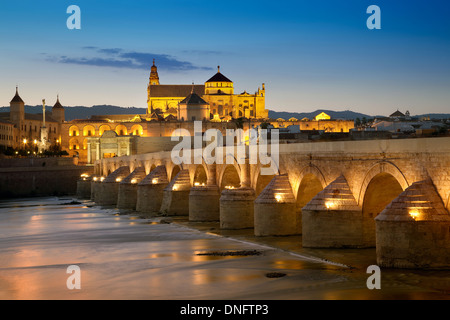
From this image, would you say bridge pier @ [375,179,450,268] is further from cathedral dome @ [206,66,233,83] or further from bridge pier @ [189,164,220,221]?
cathedral dome @ [206,66,233,83]

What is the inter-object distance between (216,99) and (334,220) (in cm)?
11594

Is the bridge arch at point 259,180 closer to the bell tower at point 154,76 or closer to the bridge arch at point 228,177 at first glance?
A: the bridge arch at point 228,177

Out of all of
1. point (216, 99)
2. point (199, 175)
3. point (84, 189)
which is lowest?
point (84, 189)

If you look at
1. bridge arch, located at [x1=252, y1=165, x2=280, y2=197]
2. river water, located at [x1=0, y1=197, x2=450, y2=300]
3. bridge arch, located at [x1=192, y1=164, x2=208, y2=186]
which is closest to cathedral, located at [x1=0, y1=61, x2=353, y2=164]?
bridge arch, located at [x1=192, y1=164, x2=208, y2=186]

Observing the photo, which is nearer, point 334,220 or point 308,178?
point 334,220

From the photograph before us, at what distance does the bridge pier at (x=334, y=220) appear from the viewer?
22.3 metres

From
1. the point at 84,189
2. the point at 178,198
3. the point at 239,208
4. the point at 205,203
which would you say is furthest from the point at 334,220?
the point at 84,189

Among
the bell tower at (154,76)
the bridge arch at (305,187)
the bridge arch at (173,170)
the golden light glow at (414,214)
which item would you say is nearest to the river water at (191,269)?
the golden light glow at (414,214)

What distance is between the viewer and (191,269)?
837 inches

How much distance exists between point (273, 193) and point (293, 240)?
7.98ft

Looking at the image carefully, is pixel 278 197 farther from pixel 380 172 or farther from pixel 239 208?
pixel 380 172

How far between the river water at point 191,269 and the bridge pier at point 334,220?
0.51m

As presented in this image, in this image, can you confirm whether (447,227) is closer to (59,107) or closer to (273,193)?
(273,193)

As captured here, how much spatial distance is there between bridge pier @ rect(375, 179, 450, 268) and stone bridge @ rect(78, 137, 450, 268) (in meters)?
0.03
